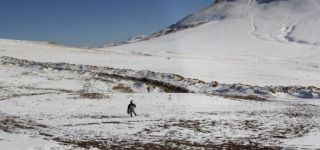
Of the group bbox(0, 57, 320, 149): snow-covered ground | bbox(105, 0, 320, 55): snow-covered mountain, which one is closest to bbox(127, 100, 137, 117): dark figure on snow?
bbox(0, 57, 320, 149): snow-covered ground

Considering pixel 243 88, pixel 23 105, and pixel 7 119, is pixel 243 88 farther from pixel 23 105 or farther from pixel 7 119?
pixel 7 119

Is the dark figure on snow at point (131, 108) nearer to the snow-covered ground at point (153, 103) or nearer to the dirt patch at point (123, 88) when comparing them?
the snow-covered ground at point (153, 103)

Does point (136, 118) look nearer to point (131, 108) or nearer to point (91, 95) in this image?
point (131, 108)

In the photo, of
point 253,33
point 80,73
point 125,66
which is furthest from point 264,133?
point 253,33

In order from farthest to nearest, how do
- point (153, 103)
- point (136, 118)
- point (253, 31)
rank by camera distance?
1. point (253, 31)
2. point (153, 103)
3. point (136, 118)

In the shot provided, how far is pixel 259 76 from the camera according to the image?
69.5 m

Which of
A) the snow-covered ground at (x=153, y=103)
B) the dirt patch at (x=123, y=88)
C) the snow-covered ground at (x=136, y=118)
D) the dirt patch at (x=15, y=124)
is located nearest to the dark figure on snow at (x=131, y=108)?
the snow-covered ground at (x=153, y=103)

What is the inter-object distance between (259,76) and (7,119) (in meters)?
42.9

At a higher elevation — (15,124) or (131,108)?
(131,108)

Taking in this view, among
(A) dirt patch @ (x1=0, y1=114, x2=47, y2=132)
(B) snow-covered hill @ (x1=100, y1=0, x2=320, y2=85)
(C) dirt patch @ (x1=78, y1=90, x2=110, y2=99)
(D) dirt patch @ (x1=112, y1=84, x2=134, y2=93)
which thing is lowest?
(A) dirt patch @ (x1=0, y1=114, x2=47, y2=132)

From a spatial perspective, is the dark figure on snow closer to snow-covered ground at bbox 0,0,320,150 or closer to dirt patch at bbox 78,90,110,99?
snow-covered ground at bbox 0,0,320,150

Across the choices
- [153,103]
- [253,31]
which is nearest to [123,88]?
[153,103]

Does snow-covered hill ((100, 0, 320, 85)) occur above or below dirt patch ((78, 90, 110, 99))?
above

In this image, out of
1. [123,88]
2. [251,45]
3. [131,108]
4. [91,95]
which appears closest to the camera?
[131,108]
